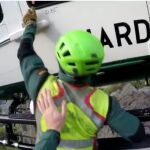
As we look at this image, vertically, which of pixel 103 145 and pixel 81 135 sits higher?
pixel 81 135

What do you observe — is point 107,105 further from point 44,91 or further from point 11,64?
point 11,64

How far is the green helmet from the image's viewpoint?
392 centimetres

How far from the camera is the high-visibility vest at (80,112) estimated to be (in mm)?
4070

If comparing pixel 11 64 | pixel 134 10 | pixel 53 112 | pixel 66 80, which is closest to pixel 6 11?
pixel 11 64

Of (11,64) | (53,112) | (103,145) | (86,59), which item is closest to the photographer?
(53,112)

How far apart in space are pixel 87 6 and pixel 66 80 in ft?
4.78

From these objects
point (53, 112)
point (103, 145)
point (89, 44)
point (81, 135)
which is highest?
point (89, 44)

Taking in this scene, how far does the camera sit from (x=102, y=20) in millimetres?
5375

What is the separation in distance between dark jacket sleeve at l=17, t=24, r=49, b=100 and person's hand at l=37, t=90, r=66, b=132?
0.41 meters

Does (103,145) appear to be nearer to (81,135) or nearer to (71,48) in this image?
(81,135)

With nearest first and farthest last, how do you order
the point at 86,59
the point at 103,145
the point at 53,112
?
the point at 53,112 < the point at 86,59 < the point at 103,145

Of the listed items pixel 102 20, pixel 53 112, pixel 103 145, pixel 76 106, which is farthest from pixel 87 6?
pixel 53 112

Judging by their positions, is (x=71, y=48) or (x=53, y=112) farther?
(x=71, y=48)

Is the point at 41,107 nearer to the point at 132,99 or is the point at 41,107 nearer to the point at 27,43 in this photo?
the point at 27,43
